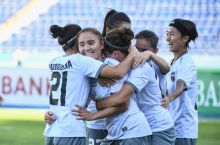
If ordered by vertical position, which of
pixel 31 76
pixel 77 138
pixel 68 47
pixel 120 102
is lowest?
Result: pixel 31 76

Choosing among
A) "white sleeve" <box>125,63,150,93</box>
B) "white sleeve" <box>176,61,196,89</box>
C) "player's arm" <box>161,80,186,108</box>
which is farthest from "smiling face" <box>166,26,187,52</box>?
"white sleeve" <box>125,63,150,93</box>

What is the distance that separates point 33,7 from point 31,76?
4.93 m

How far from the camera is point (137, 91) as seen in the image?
171 inches

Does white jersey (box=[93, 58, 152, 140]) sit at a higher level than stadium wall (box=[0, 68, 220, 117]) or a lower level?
higher

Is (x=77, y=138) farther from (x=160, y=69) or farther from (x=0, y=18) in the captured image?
(x=0, y=18)

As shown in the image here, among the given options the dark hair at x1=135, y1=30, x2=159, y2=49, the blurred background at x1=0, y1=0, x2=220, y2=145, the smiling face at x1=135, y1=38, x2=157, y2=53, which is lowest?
the blurred background at x1=0, y1=0, x2=220, y2=145

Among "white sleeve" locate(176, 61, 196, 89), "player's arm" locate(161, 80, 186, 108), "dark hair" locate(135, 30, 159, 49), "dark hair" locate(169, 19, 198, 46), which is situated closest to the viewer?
"player's arm" locate(161, 80, 186, 108)

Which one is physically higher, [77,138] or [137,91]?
[137,91]

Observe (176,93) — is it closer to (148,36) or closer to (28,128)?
(148,36)

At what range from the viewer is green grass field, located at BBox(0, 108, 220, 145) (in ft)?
34.8

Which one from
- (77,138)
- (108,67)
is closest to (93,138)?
(77,138)

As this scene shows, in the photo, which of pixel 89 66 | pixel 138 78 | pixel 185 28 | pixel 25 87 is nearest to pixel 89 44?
pixel 89 66

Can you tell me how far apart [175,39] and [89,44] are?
132cm

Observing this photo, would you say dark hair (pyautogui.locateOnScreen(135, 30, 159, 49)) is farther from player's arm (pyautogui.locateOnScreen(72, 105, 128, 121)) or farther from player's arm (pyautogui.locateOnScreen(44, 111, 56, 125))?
player's arm (pyautogui.locateOnScreen(44, 111, 56, 125))
